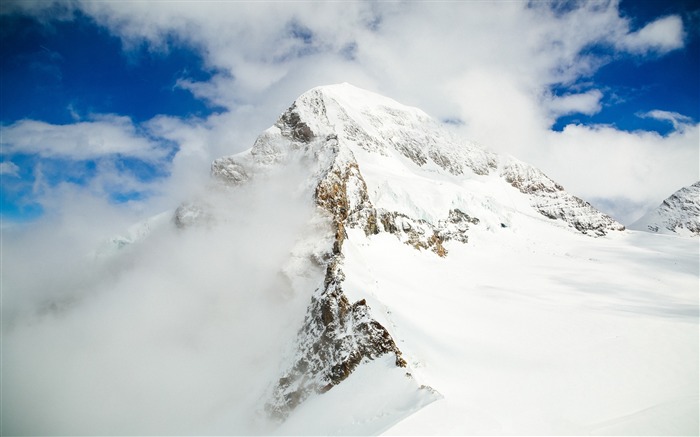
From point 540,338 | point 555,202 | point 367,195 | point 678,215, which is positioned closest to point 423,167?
point 555,202

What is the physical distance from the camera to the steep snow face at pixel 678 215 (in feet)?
270

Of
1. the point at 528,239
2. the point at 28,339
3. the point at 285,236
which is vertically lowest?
the point at 28,339

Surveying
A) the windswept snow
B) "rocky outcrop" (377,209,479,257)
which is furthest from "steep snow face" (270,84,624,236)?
the windswept snow

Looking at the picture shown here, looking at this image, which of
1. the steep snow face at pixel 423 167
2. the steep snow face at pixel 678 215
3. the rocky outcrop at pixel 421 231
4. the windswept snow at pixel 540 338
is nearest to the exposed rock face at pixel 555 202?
the steep snow face at pixel 423 167

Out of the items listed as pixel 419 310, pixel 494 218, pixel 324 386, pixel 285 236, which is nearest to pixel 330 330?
pixel 324 386

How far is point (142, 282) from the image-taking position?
51.7 metres

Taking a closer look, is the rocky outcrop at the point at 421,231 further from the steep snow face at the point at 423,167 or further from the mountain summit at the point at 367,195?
the steep snow face at the point at 423,167

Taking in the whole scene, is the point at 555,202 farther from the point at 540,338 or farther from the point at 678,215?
the point at 540,338

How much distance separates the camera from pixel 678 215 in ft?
283

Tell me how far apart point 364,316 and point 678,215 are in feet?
342

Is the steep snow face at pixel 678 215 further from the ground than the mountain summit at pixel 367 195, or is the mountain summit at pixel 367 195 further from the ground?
the steep snow face at pixel 678 215

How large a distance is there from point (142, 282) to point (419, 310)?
4478cm

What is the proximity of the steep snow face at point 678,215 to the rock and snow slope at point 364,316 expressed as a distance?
29.7 m

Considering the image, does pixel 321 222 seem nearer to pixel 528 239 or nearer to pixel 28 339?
pixel 528 239
